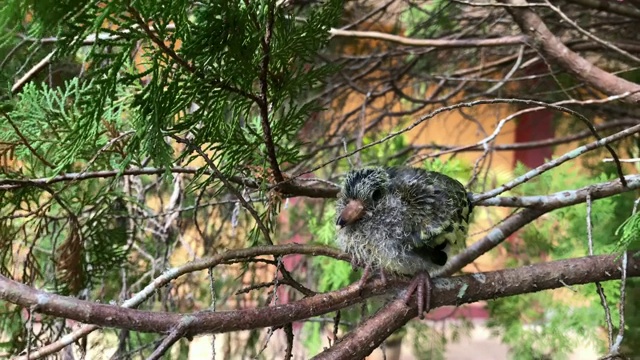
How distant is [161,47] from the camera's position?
32 centimetres

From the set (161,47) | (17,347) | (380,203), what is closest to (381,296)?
(380,203)

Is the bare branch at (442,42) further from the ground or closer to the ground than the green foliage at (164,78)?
further from the ground

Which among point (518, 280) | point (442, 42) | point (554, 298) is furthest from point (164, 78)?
point (554, 298)

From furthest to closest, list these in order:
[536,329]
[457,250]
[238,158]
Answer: [536,329], [457,250], [238,158]

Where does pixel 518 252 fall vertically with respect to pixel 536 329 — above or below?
above

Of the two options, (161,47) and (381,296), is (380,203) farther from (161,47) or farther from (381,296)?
(161,47)

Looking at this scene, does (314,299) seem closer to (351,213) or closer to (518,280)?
(351,213)

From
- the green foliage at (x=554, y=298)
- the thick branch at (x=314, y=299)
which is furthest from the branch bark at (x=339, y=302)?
the green foliage at (x=554, y=298)

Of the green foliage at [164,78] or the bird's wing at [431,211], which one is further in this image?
the bird's wing at [431,211]

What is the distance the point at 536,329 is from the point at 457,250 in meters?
0.82

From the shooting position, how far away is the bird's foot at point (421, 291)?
0.47m

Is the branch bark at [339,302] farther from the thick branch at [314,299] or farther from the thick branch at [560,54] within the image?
the thick branch at [560,54]

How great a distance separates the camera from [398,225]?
492 millimetres

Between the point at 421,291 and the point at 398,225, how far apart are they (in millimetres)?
68
